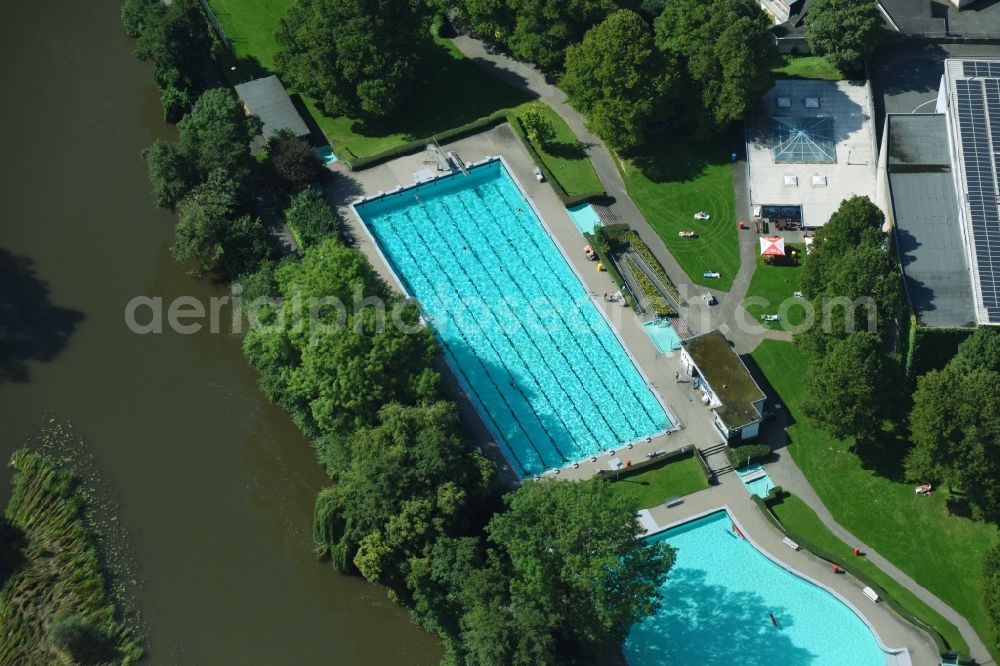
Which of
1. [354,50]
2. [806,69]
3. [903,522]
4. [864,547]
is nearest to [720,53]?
[806,69]

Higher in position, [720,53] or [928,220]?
[720,53]

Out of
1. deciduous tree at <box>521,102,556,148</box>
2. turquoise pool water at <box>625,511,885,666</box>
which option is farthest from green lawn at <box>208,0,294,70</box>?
turquoise pool water at <box>625,511,885,666</box>

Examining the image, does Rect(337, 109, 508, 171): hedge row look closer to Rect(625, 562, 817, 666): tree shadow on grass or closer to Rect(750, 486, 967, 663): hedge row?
Rect(750, 486, 967, 663): hedge row

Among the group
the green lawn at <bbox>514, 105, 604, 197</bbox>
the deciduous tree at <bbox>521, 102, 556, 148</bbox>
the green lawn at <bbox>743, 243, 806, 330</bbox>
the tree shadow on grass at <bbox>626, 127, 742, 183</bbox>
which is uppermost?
the deciduous tree at <bbox>521, 102, 556, 148</bbox>

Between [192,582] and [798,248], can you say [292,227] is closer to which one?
[192,582]

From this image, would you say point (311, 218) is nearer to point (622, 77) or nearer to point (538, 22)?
point (538, 22)

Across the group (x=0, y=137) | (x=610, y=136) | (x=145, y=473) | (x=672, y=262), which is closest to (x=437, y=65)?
(x=610, y=136)

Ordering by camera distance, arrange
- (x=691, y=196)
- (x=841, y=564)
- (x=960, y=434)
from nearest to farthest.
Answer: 1. (x=960, y=434)
2. (x=841, y=564)
3. (x=691, y=196)

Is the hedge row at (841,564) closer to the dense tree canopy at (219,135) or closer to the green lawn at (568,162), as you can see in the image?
the green lawn at (568,162)
